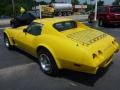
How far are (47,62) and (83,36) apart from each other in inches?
45.4

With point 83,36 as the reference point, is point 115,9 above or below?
above

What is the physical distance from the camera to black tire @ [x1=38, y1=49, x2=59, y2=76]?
6359 mm

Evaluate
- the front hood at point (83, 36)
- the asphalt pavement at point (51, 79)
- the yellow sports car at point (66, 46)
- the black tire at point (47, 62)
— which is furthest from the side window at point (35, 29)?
the asphalt pavement at point (51, 79)

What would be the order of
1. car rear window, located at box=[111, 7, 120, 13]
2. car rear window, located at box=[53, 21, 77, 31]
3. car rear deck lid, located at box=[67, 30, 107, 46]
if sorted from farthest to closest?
car rear window, located at box=[111, 7, 120, 13]
car rear window, located at box=[53, 21, 77, 31]
car rear deck lid, located at box=[67, 30, 107, 46]

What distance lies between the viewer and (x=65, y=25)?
7449 mm

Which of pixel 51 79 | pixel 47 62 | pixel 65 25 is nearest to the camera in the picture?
pixel 51 79

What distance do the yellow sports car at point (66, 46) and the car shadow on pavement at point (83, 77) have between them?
36 centimetres

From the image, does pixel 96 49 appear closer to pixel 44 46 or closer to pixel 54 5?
pixel 44 46

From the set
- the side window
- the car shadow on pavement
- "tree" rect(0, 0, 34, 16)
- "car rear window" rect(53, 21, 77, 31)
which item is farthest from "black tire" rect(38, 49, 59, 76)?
"tree" rect(0, 0, 34, 16)

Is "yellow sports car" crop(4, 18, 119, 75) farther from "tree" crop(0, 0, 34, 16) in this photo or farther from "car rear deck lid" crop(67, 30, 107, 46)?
"tree" crop(0, 0, 34, 16)

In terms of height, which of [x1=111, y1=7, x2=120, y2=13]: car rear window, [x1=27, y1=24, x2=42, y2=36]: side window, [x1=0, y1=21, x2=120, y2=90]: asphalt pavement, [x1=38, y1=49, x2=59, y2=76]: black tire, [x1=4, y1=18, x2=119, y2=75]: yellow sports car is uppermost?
[x1=111, y1=7, x2=120, y2=13]: car rear window

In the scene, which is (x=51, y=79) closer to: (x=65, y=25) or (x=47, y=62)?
(x=47, y=62)

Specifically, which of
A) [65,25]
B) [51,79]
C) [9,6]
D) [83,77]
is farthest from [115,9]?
[9,6]

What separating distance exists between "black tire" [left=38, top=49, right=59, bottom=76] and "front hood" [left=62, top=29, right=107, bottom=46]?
2.32ft
